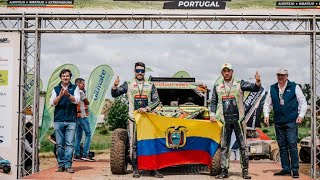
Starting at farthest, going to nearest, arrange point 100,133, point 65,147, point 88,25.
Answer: point 100,133 < point 88,25 < point 65,147

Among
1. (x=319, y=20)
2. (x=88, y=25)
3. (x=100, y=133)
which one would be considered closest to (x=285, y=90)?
(x=319, y=20)

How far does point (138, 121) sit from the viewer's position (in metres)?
9.45

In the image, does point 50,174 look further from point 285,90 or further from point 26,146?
point 285,90

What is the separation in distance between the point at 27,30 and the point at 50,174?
3.20 meters

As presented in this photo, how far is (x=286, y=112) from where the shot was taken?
33.3 ft

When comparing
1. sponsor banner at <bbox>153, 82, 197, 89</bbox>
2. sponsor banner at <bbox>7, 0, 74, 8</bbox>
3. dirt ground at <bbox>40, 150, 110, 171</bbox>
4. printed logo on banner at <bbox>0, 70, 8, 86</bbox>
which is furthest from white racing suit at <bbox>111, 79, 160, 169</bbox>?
dirt ground at <bbox>40, 150, 110, 171</bbox>

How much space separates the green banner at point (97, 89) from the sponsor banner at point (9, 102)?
12.6ft

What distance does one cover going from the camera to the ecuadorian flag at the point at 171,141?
944cm

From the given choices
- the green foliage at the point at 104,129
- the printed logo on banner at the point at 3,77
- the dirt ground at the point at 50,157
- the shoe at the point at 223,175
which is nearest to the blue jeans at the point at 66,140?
the printed logo on banner at the point at 3,77

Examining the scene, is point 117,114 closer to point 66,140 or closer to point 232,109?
point 66,140

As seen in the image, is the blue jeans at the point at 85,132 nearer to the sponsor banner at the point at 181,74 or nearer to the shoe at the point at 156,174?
the sponsor banner at the point at 181,74

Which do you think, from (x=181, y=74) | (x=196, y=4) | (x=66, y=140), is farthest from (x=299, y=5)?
(x=181, y=74)

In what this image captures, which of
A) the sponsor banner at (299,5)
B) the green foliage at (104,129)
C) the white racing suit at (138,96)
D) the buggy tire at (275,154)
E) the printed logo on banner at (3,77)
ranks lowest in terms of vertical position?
the buggy tire at (275,154)

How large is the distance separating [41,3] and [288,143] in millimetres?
5714
